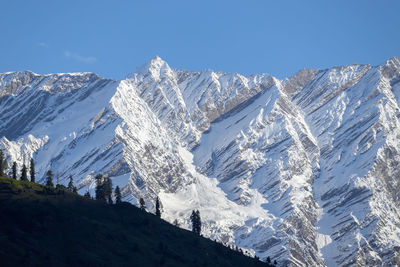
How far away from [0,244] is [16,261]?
715 cm

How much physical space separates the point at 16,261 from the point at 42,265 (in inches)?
266

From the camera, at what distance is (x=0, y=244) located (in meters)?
200

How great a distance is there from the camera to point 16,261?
194250 millimetres

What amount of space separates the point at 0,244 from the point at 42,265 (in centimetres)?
890

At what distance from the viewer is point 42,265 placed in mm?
199500
